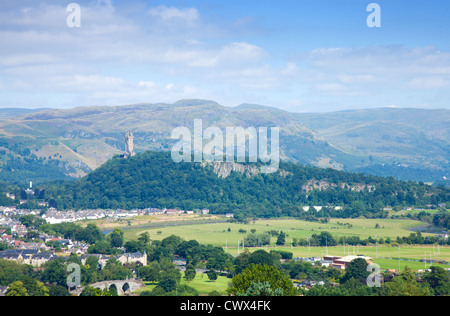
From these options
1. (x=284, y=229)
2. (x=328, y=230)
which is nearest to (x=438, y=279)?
(x=328, y=230)

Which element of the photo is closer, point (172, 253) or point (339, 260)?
point (339, 260)

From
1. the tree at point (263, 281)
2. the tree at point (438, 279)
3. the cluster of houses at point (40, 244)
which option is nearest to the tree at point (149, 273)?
the cluster of houses at point (40, 244)

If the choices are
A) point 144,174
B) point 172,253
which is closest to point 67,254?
point 172,253

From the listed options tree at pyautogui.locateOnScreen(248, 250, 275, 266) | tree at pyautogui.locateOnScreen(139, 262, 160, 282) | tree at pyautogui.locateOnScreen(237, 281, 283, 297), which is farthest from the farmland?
tree at pyautogui.locateOnScreen(237, 281, 283, 297)

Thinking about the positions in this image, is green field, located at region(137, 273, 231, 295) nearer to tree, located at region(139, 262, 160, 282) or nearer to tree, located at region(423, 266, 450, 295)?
tree, located at region(139, 262, 160, 282)

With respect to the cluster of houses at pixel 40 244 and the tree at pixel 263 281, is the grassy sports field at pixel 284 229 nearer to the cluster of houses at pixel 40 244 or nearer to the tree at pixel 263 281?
the cluster of houses at pixel 40 244

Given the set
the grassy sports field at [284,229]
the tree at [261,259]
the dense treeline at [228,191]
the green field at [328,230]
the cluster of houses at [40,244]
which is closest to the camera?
the tree at [261,259]

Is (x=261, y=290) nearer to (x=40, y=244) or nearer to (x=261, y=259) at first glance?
(x=261, y=259)
